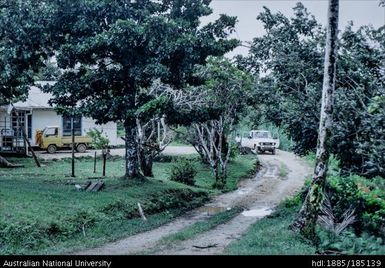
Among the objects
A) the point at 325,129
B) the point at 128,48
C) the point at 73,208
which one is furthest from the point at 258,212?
the point at 128,48

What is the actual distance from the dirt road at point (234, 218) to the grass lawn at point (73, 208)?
67cm

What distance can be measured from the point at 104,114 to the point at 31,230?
6.43 meters

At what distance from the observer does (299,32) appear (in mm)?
17531

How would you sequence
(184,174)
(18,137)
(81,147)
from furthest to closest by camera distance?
(81,147) → (18,137) → (184,174)

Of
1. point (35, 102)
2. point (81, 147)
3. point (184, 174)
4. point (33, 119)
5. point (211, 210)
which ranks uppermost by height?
point (35, 102)

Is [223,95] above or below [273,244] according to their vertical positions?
above

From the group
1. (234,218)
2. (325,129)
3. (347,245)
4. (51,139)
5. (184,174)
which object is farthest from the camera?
(51,139)

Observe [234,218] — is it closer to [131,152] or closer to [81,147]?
[131,152]

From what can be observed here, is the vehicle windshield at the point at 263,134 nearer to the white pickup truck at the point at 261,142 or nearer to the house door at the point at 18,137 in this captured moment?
the white pickup truck at the point at 261,142

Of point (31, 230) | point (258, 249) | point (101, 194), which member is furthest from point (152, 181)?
point (258, 249)

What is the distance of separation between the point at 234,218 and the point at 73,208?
5.76 meters

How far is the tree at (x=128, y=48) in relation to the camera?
1586 cm

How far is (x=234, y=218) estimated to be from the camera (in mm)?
16062

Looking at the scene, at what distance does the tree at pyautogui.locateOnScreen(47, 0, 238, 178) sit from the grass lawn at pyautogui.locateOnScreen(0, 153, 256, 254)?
2.75 m
